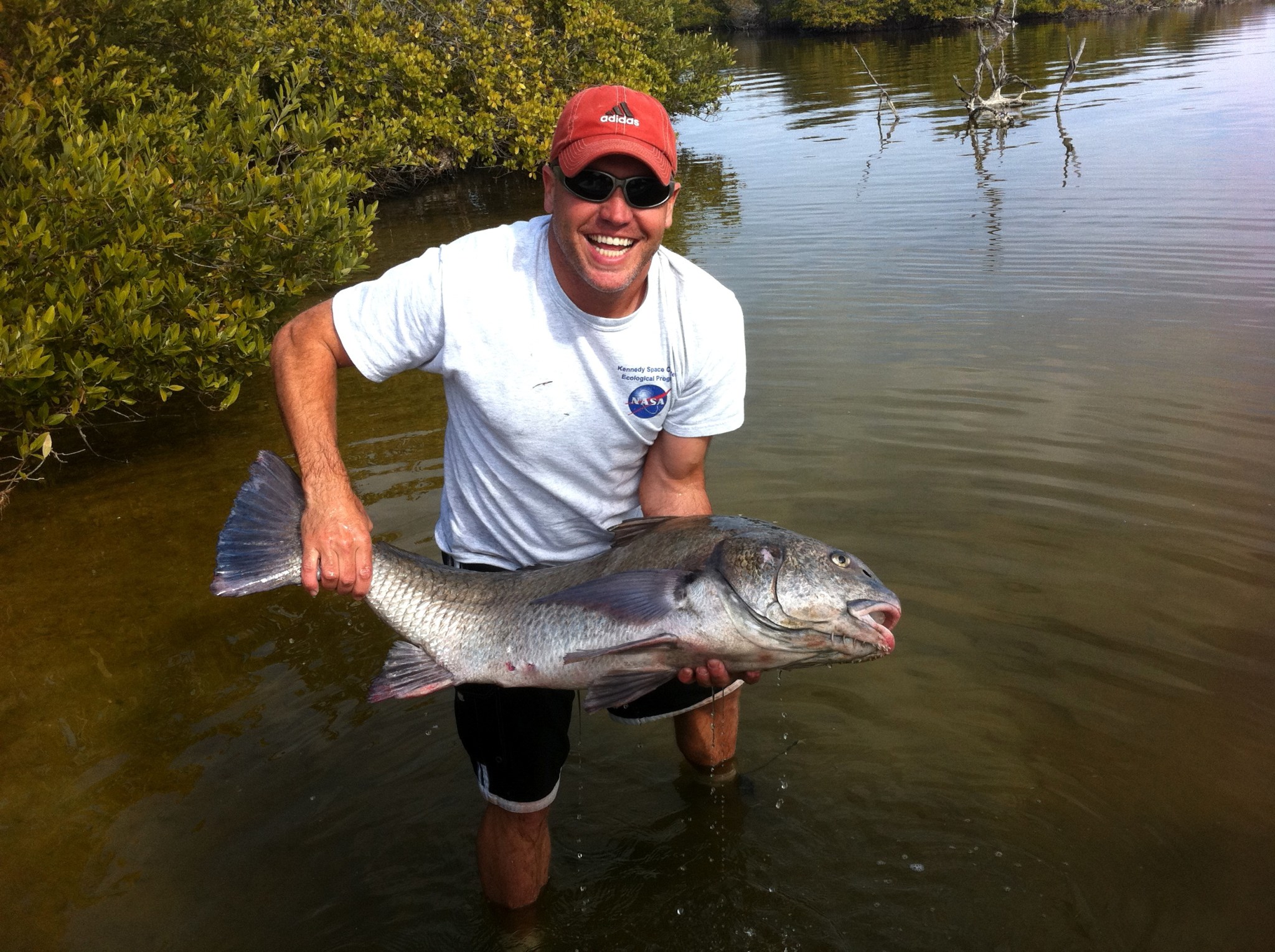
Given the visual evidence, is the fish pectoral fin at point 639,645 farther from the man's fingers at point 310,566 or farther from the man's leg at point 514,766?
the man's fingers at point 310,566

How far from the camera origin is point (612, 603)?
2600mm

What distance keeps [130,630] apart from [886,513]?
432 centimetres

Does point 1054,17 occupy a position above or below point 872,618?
above

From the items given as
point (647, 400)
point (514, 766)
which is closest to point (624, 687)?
point (514, 766)

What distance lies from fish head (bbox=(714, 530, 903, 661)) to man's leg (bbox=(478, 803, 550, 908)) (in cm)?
124

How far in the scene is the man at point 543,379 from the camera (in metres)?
2.85

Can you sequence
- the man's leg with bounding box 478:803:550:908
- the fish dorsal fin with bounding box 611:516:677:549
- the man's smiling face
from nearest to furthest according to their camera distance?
the man's smiling face < the fish dorsal fin with bounding box 611:516:677:549 < the man's leg with bounding box 478:803:550:908

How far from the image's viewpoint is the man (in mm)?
2852

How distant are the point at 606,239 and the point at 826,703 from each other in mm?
2567

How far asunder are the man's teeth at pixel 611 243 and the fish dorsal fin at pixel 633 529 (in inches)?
32.5

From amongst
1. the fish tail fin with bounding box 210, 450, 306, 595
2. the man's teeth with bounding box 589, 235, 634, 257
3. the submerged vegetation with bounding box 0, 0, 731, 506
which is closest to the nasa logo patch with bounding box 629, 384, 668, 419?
the man's teeth with bounding box 589, 235, 634, 257

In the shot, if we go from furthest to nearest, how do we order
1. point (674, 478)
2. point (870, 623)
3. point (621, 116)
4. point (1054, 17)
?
1. point (1054, 17)
2. point (674, 478)
3. point (621, 116)
4. point (870, 623)

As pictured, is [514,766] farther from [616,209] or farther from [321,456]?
[616,209]

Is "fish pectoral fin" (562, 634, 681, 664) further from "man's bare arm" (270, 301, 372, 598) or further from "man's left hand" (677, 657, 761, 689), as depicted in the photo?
"man's bare arm" (270, 301, 372, 598)
